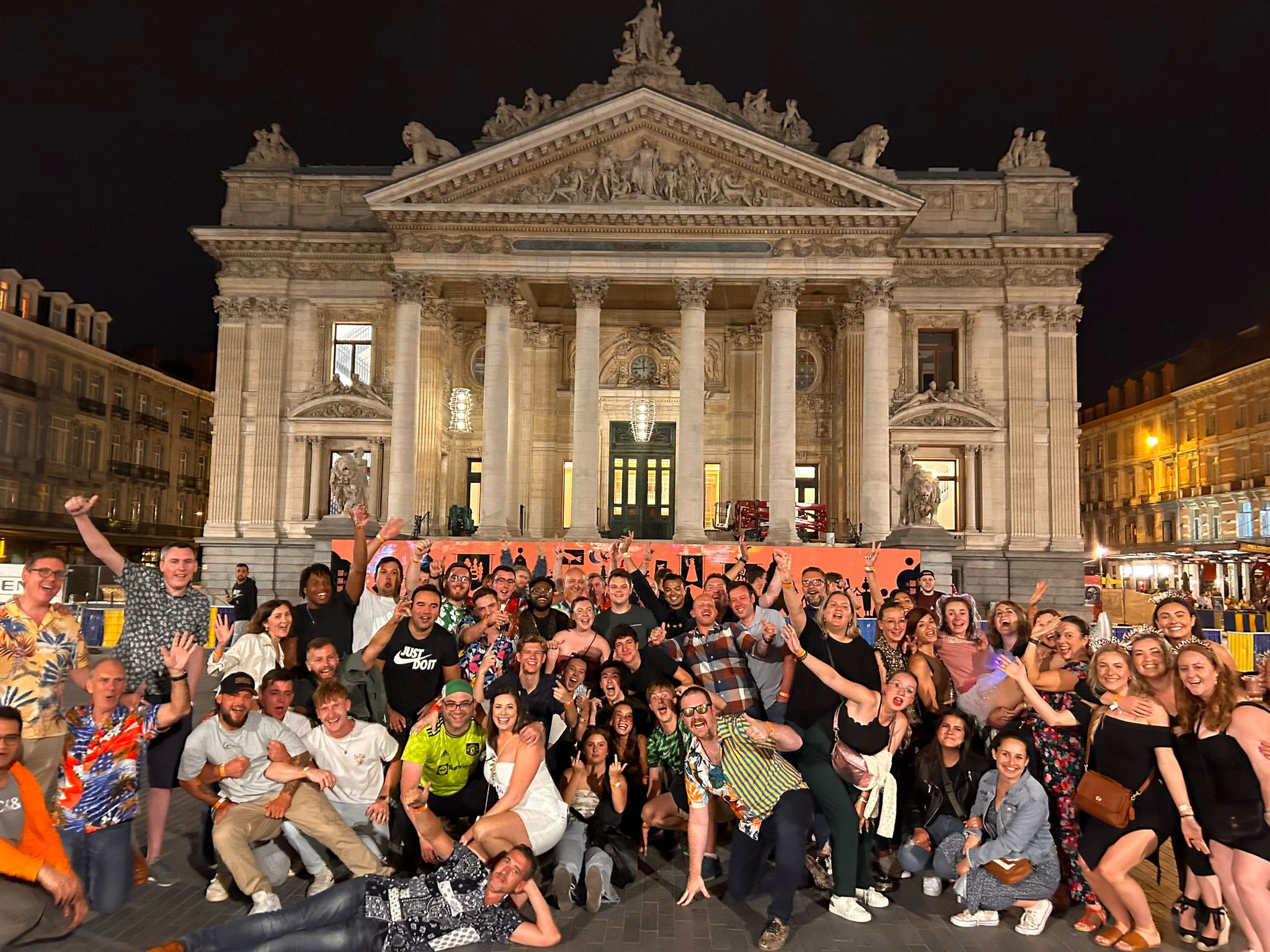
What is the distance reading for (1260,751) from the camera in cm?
653

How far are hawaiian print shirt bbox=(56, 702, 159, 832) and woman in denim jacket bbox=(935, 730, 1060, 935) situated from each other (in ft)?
23.2

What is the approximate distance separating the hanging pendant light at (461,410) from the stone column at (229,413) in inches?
317

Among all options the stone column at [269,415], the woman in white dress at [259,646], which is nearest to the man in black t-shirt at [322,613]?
the woman in white dress at [259,646]

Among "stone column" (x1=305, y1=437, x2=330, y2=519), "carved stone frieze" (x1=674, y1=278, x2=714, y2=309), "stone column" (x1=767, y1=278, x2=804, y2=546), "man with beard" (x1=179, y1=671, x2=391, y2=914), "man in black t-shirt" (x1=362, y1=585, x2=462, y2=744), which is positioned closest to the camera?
"man with beard" (x1=179, y1=671, x2=391, y2=914)

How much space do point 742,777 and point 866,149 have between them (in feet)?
94.3

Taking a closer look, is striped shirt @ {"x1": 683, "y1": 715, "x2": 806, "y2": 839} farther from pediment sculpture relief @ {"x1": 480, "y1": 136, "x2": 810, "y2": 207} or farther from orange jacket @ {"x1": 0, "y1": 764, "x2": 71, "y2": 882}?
pediment sculpture relief @ {"x1": 480, "y1": 136, "x2": 810, "y2": 207}

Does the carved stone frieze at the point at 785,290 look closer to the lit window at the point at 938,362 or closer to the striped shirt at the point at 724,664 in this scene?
the lit window at the point at 938,362

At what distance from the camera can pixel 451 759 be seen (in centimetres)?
774

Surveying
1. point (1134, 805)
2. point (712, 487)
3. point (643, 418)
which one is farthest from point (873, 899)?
point (712, 487)

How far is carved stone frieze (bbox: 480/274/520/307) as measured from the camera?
102 ft

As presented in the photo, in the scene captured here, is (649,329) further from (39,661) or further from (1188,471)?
(1188,471)

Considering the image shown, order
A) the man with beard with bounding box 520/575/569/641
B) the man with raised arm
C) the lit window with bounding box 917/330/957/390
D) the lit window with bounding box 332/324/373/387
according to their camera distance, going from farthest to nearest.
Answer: the lit window with bounding box 332/324/373/387
the lit window with bounding box 917/330/957/390
the man with beard with bounding box 520/575/569/641
the man with raised arm

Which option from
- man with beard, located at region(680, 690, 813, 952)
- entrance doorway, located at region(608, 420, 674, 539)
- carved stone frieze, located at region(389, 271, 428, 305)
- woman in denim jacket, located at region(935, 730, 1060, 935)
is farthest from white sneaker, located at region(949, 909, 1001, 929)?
entrance doorway, located at region(608, 420, 674, 539)

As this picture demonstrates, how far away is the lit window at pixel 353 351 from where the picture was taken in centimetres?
3497
